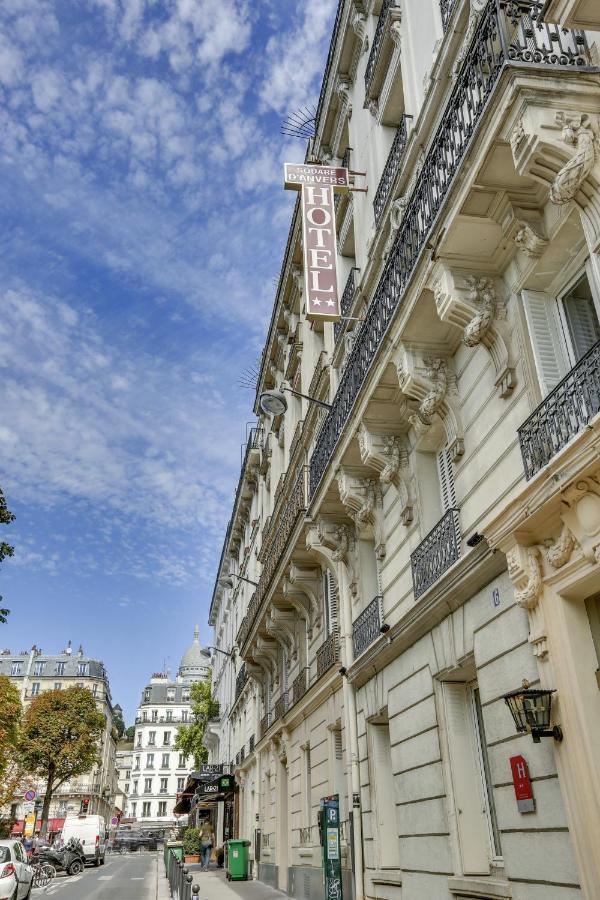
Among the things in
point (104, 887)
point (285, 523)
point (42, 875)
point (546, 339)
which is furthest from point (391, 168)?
point (42, 875)

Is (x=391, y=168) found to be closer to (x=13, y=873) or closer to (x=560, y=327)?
(x=560, y=327)

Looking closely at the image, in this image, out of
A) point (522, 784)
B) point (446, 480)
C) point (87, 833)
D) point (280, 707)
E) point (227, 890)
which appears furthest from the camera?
point (87, 833)

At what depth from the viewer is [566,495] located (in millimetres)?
5910

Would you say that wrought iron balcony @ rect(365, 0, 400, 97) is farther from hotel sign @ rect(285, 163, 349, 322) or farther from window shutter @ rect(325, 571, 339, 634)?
window shutter @ rect(325, 571, 339, 634)

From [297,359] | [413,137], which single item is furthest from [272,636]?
[413,137]

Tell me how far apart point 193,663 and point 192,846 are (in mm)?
88203

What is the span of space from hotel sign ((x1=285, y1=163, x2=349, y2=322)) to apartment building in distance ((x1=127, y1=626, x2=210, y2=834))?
98079 millimetres

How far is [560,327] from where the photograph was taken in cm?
732

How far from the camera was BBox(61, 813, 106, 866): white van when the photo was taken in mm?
34688

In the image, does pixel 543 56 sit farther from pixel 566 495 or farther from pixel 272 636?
pixel 272 636

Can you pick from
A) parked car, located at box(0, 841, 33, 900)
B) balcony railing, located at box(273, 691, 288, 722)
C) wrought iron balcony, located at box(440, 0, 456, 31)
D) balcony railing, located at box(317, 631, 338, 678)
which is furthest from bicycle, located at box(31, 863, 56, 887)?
wrought iron balcony, located at box(440, 0, 456, 31)

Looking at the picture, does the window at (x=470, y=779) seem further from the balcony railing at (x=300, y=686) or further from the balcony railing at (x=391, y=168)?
the balcony railing at (x=300, y=686)

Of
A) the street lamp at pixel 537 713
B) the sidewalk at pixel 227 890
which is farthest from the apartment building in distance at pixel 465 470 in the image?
the sidewalk at pixel 227 890

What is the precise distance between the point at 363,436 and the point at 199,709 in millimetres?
43054
